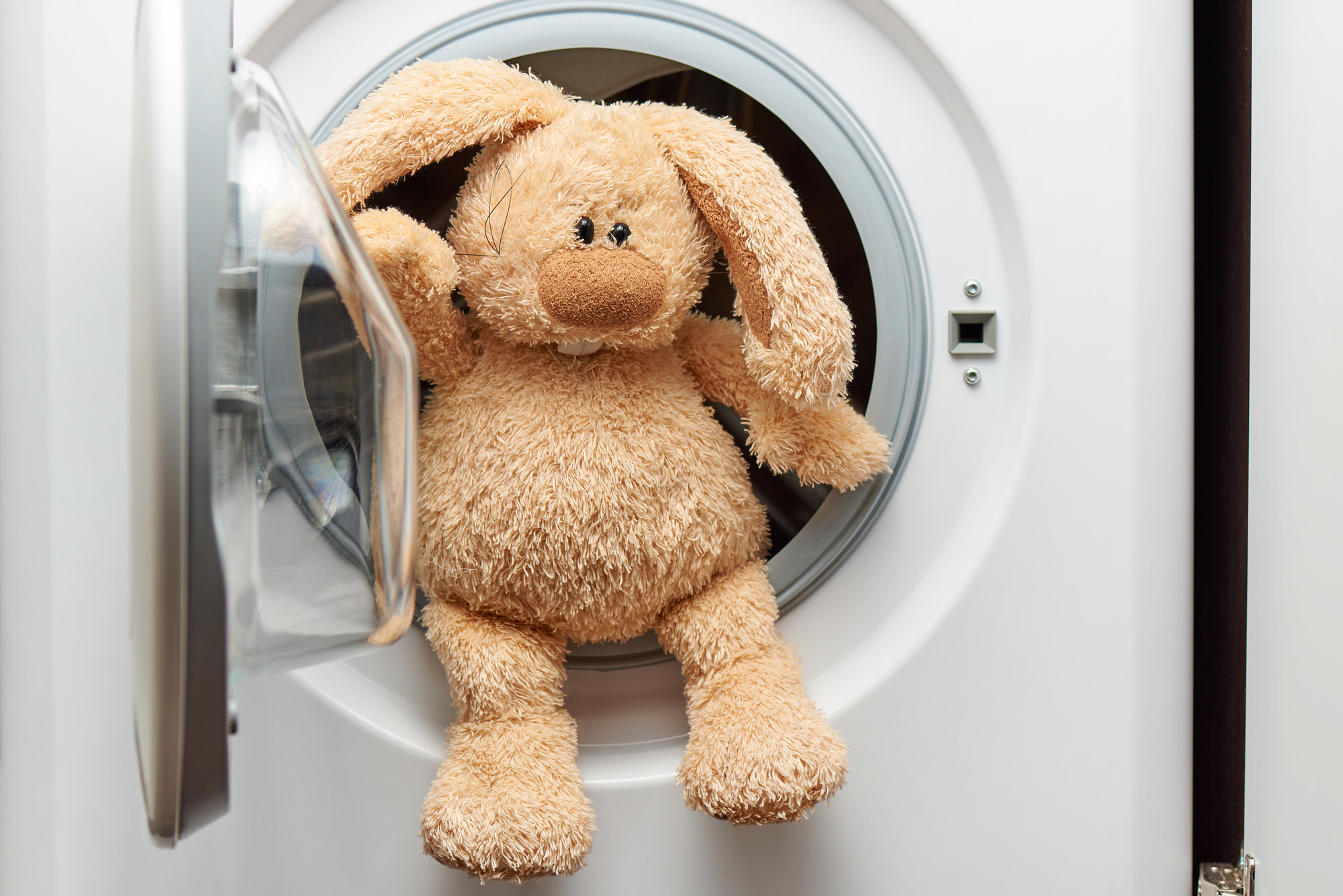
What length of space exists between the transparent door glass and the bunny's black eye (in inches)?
5.5

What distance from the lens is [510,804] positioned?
1.79 ft

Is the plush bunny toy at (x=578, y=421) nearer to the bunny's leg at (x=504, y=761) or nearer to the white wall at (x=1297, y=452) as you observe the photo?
the bunny's leg at (x=504, y=761)

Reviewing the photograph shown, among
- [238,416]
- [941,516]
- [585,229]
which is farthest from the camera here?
[941,516]

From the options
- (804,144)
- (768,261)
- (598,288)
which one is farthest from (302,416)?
(804,144)

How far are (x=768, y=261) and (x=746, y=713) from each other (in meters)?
0.30

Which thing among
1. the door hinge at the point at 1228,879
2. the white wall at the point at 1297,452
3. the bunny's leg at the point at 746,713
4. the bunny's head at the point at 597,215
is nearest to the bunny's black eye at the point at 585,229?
the bunny's head at the point at 597,215

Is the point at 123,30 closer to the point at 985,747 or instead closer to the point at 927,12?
the point at 927,12

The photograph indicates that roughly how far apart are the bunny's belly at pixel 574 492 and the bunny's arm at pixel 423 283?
2 cm

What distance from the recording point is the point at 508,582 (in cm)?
57

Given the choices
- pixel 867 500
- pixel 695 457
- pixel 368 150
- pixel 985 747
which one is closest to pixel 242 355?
pixel 368 150

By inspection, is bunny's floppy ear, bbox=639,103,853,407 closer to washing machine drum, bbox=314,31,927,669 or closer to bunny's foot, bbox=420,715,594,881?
washing machine drum, bbox=314,31,927,669

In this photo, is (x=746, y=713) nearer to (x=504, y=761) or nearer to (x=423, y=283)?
(x=504, y=761)

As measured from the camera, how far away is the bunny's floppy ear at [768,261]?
0.54m

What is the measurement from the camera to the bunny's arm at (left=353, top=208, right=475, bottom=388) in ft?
1.73
